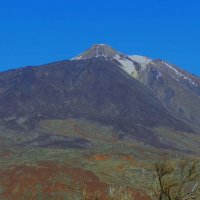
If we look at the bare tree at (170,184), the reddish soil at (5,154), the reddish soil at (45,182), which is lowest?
the reddish soil at (45,182)

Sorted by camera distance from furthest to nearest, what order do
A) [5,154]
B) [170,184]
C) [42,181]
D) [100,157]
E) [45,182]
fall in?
[5,154]
[100,157]
[42,181]
[45,182]
[170,184]

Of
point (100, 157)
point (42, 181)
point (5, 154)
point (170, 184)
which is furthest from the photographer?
point (5, 154)

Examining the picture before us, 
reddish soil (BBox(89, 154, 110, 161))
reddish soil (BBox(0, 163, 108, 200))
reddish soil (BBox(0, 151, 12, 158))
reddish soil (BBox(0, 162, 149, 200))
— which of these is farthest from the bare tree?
reddish soil (BBox(0, 151, 12, 158))

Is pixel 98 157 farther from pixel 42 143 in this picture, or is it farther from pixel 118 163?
pixel 42 143

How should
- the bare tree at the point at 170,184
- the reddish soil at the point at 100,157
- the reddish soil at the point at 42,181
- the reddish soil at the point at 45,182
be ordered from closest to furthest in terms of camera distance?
the bare tree at the point at 170,184 → the reddish soil at the point at 45,182 → the reddish soil at the point at 42,181 → the reddish soil at the point at 100,157

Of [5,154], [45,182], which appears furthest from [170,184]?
[5,154]

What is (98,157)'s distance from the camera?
104250 millimetres

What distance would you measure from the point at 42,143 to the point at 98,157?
8719cm

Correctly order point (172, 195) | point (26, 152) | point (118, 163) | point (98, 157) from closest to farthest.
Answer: point (172, 195), point (118, 163), point (98, 157), point (26, 152)

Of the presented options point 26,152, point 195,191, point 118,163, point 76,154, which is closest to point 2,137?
point 26,152

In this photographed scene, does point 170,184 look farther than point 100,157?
No

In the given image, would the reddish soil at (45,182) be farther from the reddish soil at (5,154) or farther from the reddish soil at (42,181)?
the reddish soil at (5,154)

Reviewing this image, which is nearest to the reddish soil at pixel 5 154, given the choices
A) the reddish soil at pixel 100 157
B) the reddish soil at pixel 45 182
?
the reddish soil at pixel 100 157

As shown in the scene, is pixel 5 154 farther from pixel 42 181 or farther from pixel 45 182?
pixel 45 182
